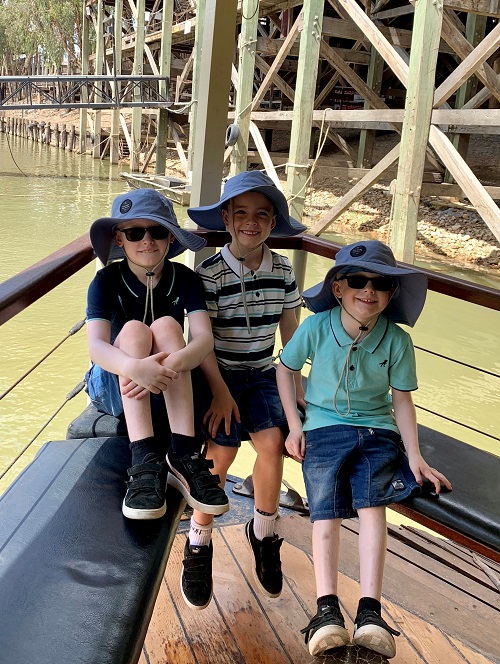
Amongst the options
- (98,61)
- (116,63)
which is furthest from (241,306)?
(98,61)

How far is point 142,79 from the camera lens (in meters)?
14.8

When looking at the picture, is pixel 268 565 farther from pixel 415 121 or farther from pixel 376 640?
pixel 415 121

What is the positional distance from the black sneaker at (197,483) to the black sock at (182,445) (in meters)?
0.01

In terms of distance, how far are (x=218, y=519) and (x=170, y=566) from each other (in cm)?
36

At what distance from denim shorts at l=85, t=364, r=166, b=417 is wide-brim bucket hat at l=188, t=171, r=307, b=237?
25.3 inches

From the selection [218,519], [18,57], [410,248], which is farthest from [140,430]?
[18,57]

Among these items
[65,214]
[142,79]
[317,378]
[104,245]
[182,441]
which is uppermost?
[142,79]

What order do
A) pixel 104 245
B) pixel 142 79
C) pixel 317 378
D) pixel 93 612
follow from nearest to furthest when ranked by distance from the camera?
pixel 93 612 → pixel 317 378 → pixel 104 245 → pixel 142 79

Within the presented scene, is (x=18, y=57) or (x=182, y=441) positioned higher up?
(x=18, y=57)

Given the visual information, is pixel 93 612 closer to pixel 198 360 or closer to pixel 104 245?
pixel 198 360

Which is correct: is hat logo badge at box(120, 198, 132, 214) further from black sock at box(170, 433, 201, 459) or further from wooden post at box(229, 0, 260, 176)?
wooden post at box(229, 0, 260, 176)

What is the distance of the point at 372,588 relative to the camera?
1.72 m

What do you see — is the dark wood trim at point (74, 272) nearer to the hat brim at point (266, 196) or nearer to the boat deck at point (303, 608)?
the hat brim at point (266, 196)

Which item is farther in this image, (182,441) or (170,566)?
(170,566)
